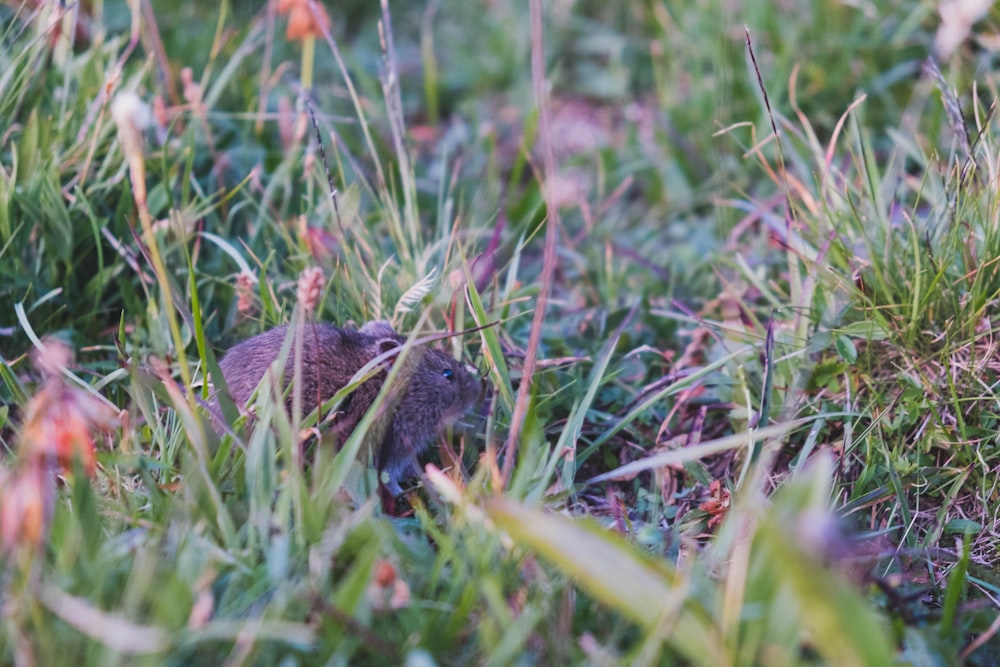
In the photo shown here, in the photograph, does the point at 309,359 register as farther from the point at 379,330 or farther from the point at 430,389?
the point at 430,389

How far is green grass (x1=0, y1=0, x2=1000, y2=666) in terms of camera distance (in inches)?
78.7

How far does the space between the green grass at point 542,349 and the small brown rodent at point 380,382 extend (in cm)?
13

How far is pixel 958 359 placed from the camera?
10.4 feet

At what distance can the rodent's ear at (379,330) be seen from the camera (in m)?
3.29

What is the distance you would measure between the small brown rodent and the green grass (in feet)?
0.41

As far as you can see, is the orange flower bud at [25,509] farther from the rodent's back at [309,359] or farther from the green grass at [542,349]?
the rodent's back at [309,359]

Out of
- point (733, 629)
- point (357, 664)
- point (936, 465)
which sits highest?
point (733, 629)

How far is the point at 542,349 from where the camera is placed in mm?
3695

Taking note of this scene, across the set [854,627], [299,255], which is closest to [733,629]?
[854,627]

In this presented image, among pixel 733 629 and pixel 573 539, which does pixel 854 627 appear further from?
pixel 573 539

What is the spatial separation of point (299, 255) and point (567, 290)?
1277 mm

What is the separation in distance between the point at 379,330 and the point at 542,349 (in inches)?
27.3

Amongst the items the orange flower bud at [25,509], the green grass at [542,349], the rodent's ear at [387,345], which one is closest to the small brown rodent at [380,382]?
the rodent's ear at [387,345]

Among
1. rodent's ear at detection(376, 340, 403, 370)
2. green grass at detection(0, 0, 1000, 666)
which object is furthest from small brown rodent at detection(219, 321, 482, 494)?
green grass at detection(0, 0, 1000, 666)
